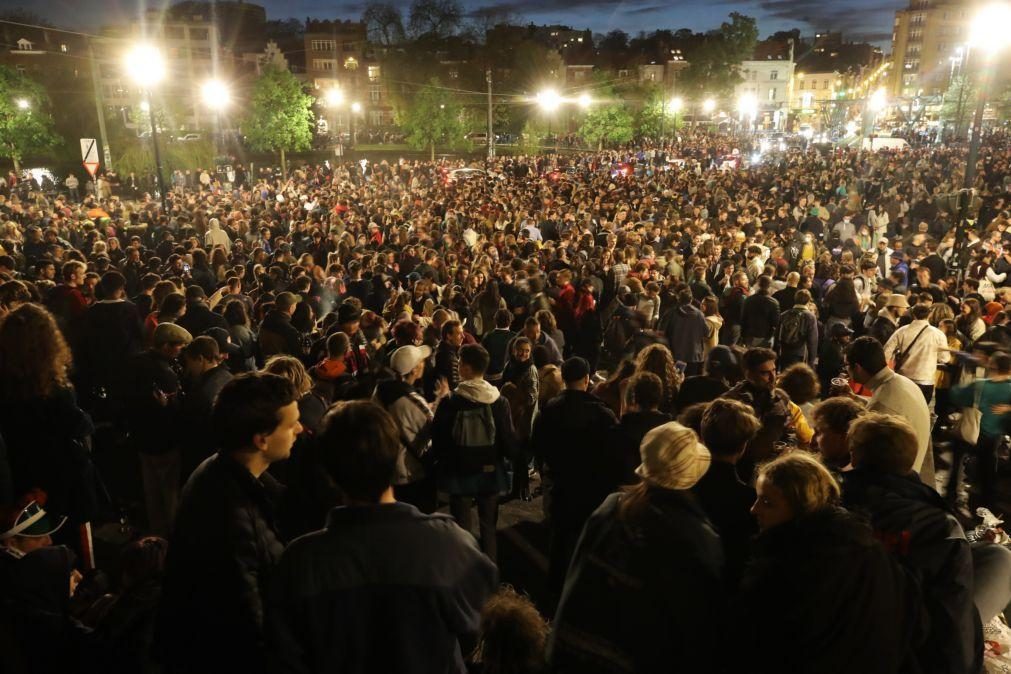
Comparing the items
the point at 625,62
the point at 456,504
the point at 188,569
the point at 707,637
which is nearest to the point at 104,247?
the point at 456,504

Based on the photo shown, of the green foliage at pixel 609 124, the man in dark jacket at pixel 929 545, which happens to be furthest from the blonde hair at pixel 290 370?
the green foliage at pixel 609 124

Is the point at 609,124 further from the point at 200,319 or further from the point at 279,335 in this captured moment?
→ the point at 279,335

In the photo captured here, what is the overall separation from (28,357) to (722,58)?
8616cm

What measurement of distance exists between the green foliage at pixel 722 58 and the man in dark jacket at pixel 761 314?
77462 mm

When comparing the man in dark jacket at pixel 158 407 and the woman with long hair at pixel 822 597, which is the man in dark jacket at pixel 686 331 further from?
the woman with long hair at pixel 822 597

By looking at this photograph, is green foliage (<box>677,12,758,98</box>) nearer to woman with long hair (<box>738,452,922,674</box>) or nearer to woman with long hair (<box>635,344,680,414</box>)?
woman with long hair (<box>635,344,680,414</box>)

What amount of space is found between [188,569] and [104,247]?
11.0 meters

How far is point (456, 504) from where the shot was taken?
16.1ft

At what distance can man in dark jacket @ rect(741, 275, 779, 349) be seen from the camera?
865 centimetres

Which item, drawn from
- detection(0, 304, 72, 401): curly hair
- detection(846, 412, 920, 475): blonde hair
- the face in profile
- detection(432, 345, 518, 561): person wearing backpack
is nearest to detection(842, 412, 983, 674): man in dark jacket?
detection(846, 412, 920, 475): blonde hair

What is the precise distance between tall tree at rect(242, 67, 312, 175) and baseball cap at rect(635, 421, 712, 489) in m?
45.0

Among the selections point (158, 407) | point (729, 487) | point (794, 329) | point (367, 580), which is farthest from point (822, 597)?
point (794, 329)

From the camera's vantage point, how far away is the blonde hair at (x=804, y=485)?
253cm

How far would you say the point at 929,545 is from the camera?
2723 mm
